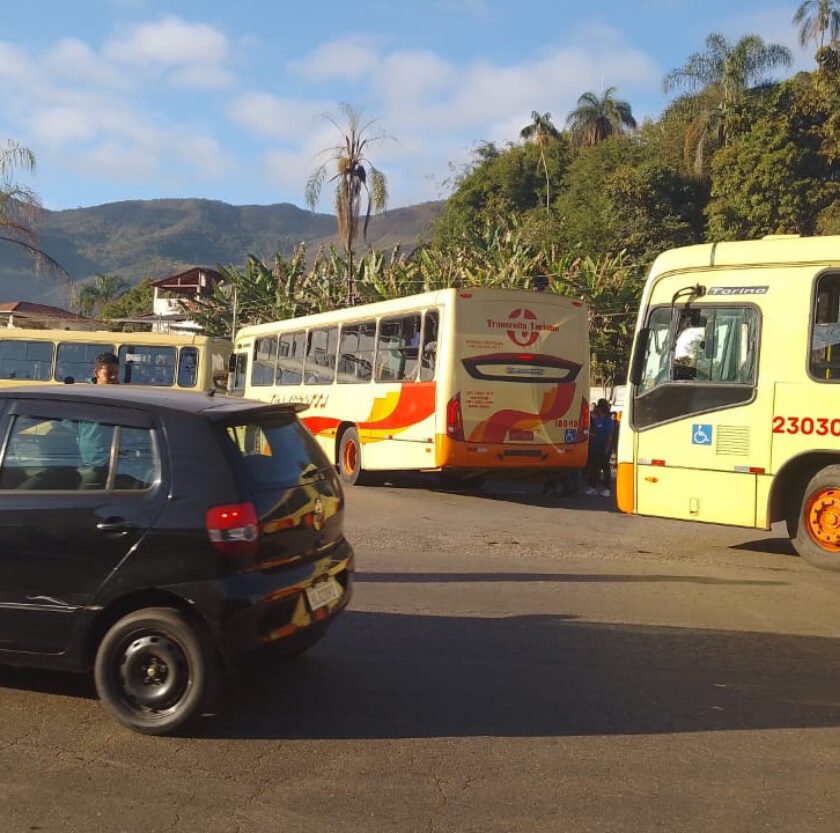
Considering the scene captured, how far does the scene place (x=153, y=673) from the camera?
4805 millimetres

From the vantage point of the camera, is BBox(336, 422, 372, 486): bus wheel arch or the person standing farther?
BBox(336, 422, 372, 486): bus wheel arch

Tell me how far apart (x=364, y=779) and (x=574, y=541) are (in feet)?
23.4

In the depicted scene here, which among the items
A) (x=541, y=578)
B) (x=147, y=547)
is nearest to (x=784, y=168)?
(x=541, y=578)

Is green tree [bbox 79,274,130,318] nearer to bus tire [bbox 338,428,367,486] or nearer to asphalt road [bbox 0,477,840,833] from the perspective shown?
bus tire [bbox 338,428,367,486]

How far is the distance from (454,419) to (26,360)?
11.6 meters

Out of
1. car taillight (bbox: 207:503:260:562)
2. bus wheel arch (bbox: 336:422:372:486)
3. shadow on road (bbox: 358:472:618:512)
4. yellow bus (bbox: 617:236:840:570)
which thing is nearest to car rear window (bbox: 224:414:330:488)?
car taillight (bbox: 207:503:260:562)

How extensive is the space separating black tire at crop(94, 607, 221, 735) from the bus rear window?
17835 millimetres

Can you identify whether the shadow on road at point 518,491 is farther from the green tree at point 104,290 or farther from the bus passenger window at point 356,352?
the green tree at point 104,290

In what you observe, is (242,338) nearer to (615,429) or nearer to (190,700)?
(615,429)

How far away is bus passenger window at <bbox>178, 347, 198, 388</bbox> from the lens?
866 inches

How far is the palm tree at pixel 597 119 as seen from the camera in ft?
194

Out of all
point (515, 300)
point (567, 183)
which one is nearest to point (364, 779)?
point (515, 300)

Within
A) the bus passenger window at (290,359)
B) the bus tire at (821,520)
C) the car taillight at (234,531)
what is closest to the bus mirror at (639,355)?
the bus tire at (821,520)

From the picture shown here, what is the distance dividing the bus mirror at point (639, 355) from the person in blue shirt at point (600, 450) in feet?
20.4
